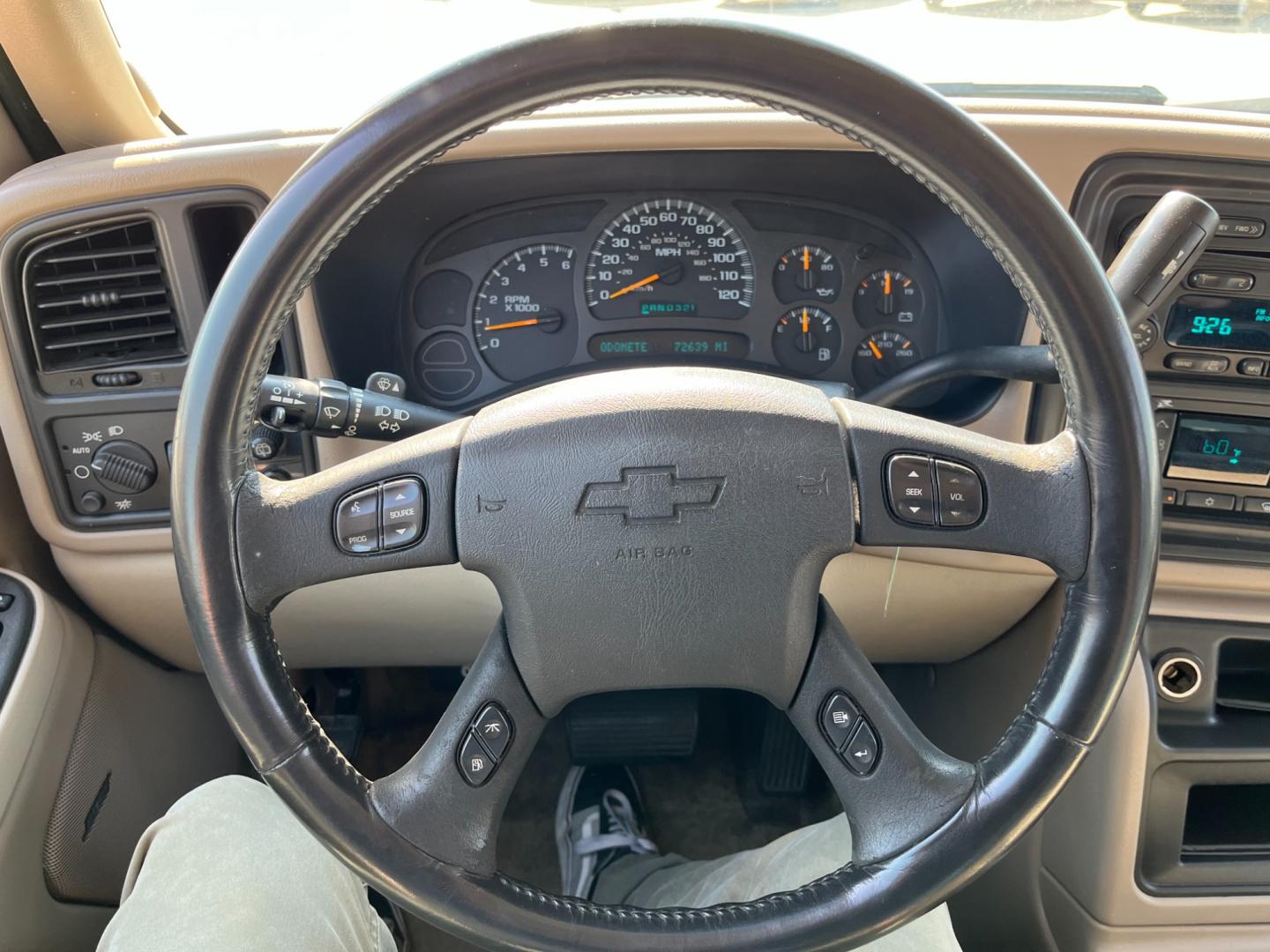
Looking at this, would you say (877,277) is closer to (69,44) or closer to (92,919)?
(69,44)

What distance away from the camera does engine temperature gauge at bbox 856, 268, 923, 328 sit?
51.8 inches

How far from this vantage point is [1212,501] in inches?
47.8

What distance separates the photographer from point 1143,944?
130 centimetres

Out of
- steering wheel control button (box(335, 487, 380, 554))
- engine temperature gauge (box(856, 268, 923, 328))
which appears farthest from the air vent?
engine temperature gauge (box(856, 268, 923, 328))

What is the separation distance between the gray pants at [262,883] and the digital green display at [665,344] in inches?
25.1

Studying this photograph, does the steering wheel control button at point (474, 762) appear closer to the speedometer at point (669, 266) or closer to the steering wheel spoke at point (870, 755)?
the steering wheel spoke at point (870, 755)

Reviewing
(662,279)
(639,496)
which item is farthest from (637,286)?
(639,496)

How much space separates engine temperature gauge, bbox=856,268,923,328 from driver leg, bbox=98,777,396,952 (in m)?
0.94

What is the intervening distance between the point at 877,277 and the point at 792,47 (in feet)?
2.43

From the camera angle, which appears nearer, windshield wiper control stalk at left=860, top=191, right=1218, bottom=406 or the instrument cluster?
windshield wiper control stalk at left=860, top=191, right=1218, bottom=406

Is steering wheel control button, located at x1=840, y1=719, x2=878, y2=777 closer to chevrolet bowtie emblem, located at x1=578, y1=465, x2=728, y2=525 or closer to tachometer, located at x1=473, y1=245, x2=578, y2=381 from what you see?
chevrolet bowtie emblem, located at x1=578, y1=465, x2=728, y2=525

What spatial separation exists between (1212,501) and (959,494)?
2.23 ft

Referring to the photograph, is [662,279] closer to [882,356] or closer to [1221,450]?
[882,356]

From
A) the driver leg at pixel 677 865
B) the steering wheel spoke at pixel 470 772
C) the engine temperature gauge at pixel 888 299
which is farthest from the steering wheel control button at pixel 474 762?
the engine temperature gauge at pixel 888 299
